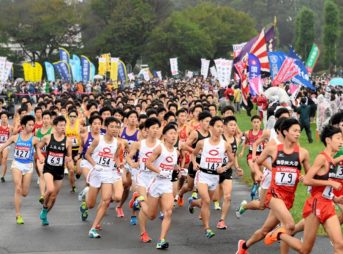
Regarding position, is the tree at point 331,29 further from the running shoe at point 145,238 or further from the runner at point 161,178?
the running shoe at point 145,238

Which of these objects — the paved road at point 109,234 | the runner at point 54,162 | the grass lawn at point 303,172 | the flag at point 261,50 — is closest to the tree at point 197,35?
the grass lawn at point 303,172

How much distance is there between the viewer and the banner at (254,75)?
25.8 meters

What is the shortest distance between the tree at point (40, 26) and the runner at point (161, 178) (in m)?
82.6

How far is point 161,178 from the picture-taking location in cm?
1130

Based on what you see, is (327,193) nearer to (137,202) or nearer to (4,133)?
(137,202)

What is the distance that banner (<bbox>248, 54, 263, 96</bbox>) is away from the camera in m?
25.8

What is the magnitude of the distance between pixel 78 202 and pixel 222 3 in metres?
129

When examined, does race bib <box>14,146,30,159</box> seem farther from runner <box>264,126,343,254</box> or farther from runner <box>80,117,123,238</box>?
runner <box>264,126,343,254</box>

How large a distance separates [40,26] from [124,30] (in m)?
10.7

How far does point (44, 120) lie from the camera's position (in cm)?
1611

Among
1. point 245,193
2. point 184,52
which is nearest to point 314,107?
point 245,193

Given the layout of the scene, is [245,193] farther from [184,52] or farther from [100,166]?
[184,52]

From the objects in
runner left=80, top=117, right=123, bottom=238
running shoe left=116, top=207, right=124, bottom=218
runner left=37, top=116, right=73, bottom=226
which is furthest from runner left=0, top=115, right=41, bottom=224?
running shoe left=116, top=207, right=124, bottom=218

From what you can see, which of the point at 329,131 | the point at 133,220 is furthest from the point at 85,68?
the point at 329,131
